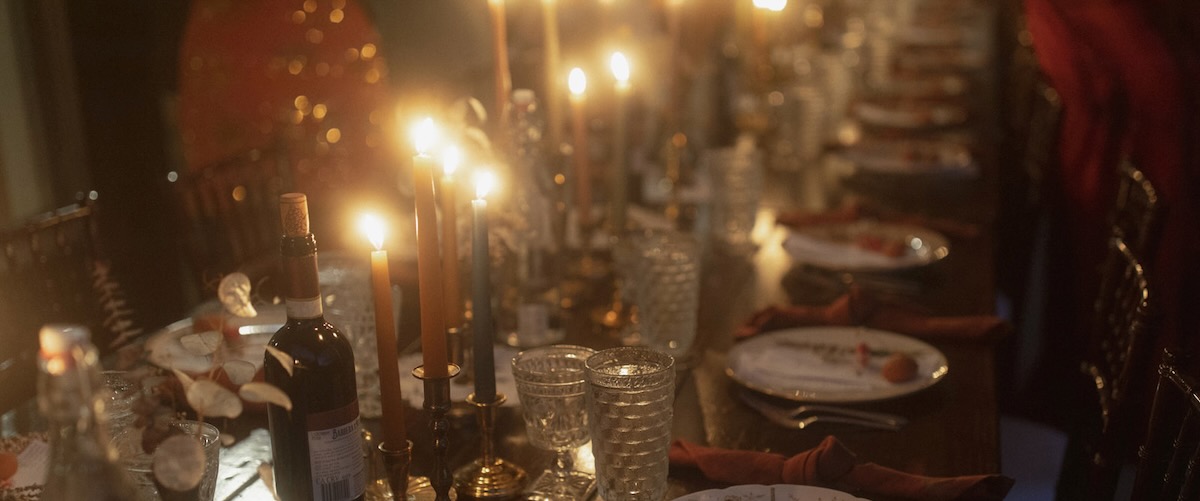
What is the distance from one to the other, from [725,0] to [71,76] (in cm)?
201

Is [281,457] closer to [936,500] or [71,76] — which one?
[936,500]

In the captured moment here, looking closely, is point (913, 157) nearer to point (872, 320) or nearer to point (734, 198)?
point (734, 198)

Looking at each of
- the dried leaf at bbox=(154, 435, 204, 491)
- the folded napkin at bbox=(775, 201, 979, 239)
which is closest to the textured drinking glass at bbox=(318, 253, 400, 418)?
the dried leaf at bbox=(154, 435, 204, 491)

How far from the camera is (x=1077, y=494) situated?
4.78 feet

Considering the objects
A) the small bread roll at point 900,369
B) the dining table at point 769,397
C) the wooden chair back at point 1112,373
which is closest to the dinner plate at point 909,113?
the dining table at point 769,397

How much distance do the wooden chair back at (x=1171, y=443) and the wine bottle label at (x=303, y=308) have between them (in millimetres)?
786

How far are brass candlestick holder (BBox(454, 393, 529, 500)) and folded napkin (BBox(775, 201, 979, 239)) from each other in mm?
1101

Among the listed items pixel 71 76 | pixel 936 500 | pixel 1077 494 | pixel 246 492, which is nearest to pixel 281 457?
pixel 246 492

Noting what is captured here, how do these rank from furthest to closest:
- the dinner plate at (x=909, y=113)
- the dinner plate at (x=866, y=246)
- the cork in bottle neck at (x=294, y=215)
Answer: the dinner plate at (x=909, y=113), the dinner plate at (x=866, y=246), the cork in bottle neck at (x=294, y=215)

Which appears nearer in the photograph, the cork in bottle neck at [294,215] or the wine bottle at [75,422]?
the wine bottle at [75,422]

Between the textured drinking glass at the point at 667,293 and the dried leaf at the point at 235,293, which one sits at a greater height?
the dried leaf at the point at 235,293

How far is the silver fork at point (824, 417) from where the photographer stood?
1.24 meters

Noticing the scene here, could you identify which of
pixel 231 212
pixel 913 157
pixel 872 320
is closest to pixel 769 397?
pixel 872 320

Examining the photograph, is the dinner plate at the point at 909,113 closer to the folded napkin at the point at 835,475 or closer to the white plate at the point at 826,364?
the white plate at the point at 826,364
